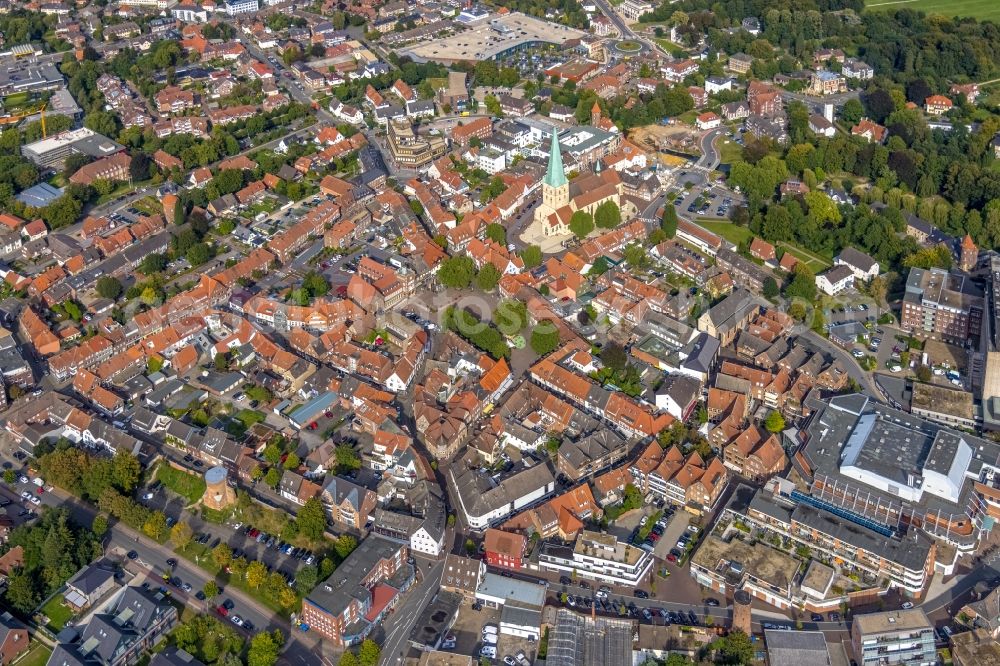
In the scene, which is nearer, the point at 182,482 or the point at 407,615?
the point at 407,615

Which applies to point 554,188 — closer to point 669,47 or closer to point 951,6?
point 669,47

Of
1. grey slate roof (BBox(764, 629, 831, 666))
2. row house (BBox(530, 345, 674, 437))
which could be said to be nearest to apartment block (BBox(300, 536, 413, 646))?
row house (BBox(530, 345, 674, 437))

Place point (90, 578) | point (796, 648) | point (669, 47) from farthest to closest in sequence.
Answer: point (669, 47)
point (90, 578)
point (796, 648)

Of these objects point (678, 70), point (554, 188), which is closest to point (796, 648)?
point (554, 188)

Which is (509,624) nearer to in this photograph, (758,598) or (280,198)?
(758,598)

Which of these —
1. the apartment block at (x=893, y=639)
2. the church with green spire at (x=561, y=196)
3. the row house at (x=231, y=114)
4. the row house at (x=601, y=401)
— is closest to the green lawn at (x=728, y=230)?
the church with green spire at (x=561, y=196)

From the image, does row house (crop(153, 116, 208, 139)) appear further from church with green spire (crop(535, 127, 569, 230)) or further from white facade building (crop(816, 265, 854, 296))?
white facade building (crop(816, 265, 854, 296))

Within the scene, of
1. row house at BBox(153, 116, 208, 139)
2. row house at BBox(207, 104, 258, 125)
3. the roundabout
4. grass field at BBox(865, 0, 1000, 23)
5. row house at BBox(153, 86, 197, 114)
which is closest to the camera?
row house at BBox(153, 116, 208, 139)

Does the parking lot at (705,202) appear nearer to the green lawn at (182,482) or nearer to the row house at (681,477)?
the row house at (681,477)
